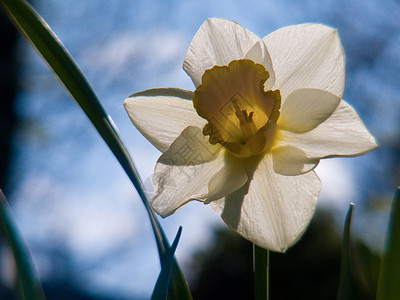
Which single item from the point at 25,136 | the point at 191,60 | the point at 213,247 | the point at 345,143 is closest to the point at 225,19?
the point at 191,60

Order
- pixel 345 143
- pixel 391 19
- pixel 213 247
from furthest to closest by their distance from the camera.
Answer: pixel 213 247, pixel 391 19, pixel 345 143

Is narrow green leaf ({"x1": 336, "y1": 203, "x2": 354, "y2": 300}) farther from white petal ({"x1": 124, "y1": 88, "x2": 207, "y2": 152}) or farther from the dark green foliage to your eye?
the dark green foliage

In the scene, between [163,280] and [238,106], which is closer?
[163,280]

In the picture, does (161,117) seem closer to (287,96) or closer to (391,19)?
(287,96)

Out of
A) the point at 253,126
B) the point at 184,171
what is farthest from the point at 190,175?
the point at 253,126

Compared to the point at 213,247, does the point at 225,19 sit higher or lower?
higher

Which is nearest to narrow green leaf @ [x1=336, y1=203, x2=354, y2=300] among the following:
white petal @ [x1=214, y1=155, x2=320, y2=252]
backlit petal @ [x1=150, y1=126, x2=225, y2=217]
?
white petal @ [x1=214, y1=155, x2=320, y2=252]

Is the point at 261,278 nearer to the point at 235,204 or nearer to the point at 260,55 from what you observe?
the point at 235,204
